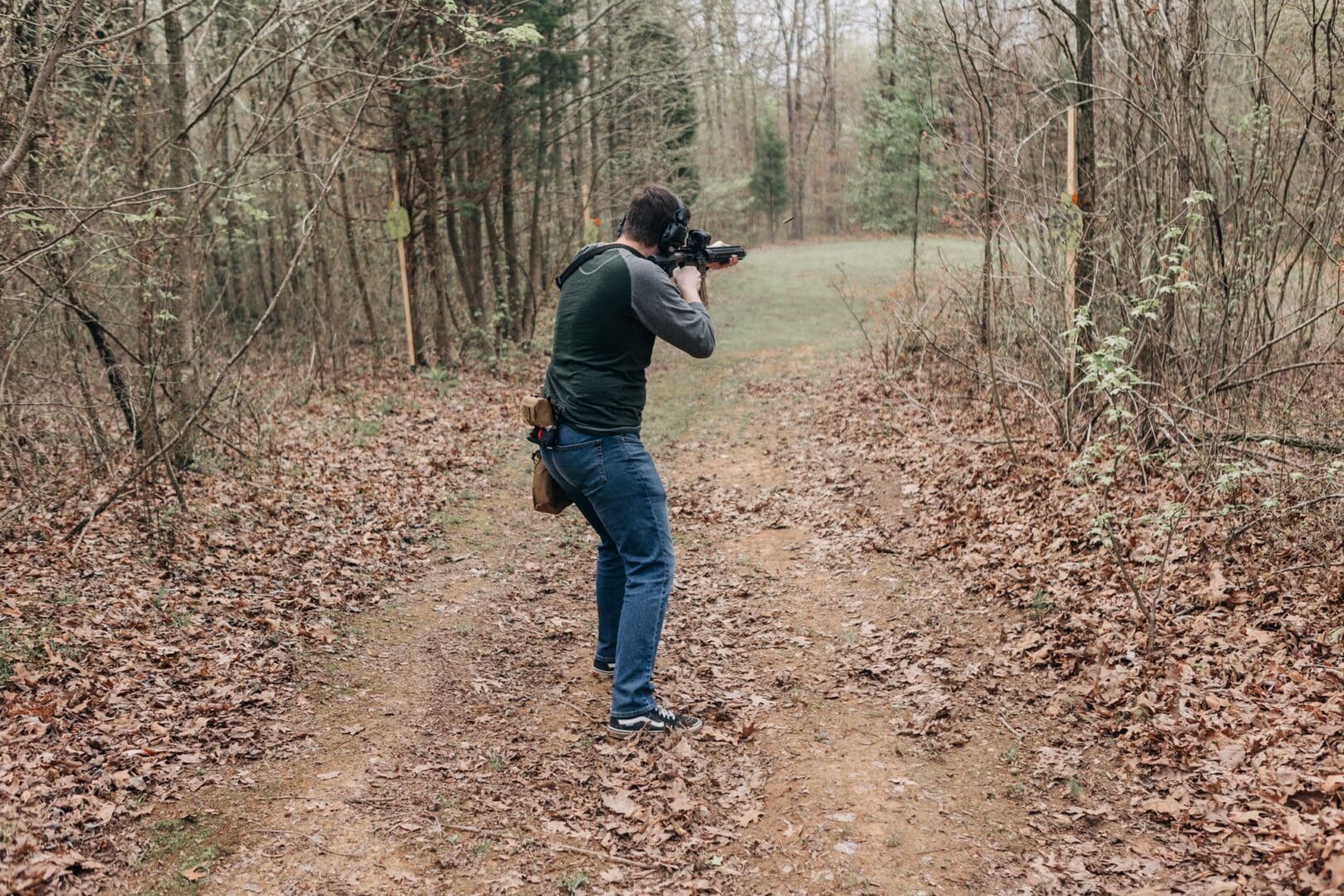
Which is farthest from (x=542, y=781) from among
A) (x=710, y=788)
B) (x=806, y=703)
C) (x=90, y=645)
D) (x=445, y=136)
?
(x=445, y=136)

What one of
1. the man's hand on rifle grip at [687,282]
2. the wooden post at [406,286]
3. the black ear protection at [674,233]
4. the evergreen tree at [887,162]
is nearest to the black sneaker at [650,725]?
the man's hand on rifle grip at [687,282]

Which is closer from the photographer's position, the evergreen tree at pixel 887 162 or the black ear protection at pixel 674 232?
the black ear protection at pixel 674 232

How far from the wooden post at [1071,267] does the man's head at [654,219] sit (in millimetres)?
4396

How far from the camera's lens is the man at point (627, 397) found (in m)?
4.56

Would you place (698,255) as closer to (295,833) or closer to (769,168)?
(295,833)

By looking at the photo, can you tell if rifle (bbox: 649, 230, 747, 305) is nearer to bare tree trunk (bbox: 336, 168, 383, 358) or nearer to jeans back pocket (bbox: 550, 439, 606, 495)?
jeans back pocket (bbox: 550, 439, 606, 495)

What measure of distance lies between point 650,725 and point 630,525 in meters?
1.02

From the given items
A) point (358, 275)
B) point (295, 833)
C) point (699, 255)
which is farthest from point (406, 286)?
point (295, 833)

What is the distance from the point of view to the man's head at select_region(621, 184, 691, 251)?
Answer: 4.67 meters

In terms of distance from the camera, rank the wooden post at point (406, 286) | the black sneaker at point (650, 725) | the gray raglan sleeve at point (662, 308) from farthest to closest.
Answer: the wooden post at point (406, 286)
the black sneaker at point (650, 725)
the gray raglan sleeve at point (662, 308)

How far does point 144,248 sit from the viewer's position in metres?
8.99

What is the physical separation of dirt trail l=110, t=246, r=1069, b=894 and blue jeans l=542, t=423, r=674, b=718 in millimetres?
365

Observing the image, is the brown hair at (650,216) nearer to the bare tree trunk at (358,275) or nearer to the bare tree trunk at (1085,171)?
the bare tree trunk at (1085,171)

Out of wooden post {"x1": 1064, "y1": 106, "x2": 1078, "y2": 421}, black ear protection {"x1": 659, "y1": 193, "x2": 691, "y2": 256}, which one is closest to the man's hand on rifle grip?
black ear protection {"x1": 659, "y1": 193, "x2": 691, "y2": 256}
